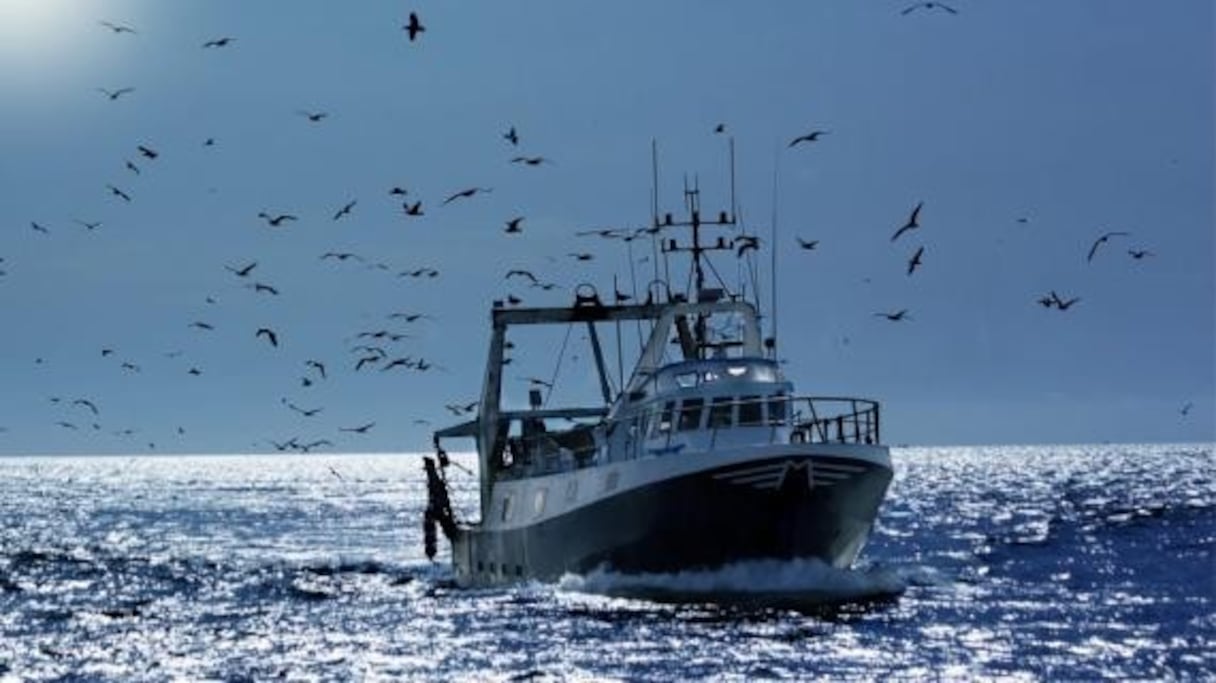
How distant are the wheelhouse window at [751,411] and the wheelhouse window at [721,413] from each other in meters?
0.29

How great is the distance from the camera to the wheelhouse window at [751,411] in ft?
164

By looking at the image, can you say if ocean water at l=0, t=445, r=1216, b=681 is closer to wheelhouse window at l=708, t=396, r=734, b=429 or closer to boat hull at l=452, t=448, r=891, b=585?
boat hull at l=452, t=448, r=891, b=585

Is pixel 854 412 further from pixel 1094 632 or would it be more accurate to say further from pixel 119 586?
pixel 119 586

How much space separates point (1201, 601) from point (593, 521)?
1750cm

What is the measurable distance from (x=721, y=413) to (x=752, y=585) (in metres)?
5.09

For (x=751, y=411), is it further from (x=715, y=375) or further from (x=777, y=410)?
(x=715, y=375)

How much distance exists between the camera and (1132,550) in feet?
248

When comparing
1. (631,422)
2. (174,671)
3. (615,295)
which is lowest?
(174,671)

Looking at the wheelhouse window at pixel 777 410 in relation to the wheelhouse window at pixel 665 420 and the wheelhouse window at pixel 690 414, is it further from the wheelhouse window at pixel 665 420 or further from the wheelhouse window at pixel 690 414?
the wheelhouse window at pixel 665 420

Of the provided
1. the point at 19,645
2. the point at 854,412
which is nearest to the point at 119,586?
the point at 19,645

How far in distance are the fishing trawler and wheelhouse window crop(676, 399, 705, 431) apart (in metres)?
0.04

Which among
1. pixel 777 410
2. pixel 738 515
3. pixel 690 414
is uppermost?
pixel 777 410

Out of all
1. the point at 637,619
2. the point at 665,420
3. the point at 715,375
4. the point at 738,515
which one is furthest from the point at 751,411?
the point at 637,619

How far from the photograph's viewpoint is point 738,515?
152 feet
